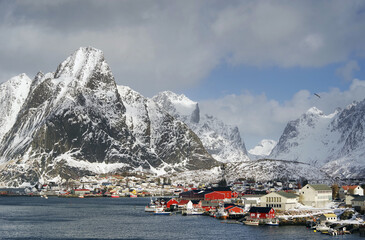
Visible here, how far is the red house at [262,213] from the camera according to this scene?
421ft

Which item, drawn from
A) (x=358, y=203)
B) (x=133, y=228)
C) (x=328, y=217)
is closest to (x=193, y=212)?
(x=133, y=228)

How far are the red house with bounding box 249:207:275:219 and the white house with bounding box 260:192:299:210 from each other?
9114mm

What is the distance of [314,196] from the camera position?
484 feet

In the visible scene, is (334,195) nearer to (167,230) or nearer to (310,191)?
(310,191)

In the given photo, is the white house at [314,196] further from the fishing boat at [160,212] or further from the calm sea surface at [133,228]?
the fishing boat at [160,212]

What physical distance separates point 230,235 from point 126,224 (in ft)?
101

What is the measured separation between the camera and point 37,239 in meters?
107

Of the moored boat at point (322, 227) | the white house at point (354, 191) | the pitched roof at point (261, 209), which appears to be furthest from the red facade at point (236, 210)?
the white house at point (354, 191)

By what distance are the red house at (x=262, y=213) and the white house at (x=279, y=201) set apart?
29.9 feet

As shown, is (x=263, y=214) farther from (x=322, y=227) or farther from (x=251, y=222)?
(x=322, y=227)

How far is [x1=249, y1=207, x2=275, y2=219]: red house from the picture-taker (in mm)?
128413

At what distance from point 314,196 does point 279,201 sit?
13243 millimetres

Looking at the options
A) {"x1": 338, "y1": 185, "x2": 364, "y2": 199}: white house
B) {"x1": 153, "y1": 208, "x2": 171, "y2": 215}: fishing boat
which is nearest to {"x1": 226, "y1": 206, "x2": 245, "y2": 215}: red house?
{"x1": 153, "y1": 208, "x2": 171, "y2": 215}: fishing boat

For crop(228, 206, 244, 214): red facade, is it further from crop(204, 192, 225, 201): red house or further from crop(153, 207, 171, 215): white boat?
crop(204, 192, 225, 201): red house
